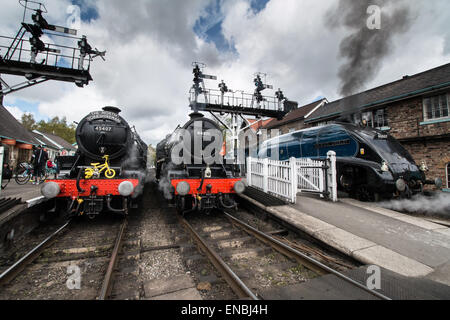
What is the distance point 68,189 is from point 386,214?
7.30m

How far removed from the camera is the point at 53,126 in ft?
143

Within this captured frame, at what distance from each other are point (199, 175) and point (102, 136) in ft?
8.74

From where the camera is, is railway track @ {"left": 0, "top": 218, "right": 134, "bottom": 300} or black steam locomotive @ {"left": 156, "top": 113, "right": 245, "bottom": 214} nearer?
railway track @ {"left": 0, "top": 218, "right": 134, "bottom": 300}

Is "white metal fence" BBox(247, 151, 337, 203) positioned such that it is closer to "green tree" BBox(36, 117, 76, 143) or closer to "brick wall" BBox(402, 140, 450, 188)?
"brick wall" BBox(402, 140, 450, 188)

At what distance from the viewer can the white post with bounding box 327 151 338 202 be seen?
5957mm

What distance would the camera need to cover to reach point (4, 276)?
245 centimetres

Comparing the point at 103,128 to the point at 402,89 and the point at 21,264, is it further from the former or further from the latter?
the point at 402,89

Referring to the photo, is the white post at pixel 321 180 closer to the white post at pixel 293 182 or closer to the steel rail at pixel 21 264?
the white post at pixel 293 182

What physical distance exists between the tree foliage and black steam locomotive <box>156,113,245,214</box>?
49610 millimetres

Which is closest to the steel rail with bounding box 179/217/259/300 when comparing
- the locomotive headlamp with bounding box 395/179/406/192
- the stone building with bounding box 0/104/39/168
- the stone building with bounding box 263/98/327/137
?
the locomotive headlamp with bounding box 395/179/406/192

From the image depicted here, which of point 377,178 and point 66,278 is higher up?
point 377,178

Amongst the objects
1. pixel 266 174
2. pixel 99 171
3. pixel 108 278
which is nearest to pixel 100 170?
pixel 99 171
